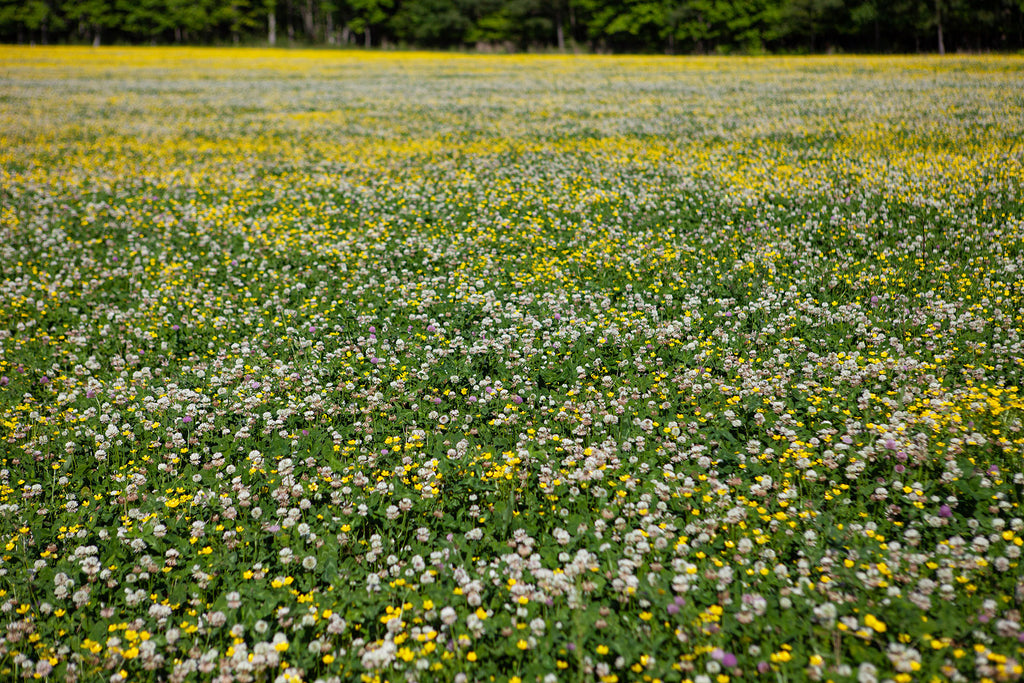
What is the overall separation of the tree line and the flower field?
6591 centimetres

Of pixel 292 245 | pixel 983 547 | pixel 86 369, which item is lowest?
pixel 983 547

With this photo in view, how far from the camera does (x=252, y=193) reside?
15.6 metres

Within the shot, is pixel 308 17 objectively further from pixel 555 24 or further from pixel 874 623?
pixel 874 623

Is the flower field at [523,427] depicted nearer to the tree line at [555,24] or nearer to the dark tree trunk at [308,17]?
the tree line at [555,24]

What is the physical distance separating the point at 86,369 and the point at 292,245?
4966 millimetres

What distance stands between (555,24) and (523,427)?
106m

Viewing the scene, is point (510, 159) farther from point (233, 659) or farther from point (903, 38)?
point (903, 38)

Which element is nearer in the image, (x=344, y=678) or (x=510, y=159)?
(x=344, y=678)

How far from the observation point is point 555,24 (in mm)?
97500

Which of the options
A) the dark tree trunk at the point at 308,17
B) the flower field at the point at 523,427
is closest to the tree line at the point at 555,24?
the dark tree trunk at the point at 308,17

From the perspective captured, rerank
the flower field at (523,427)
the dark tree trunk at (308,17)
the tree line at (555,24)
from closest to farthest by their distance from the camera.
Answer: the flower field at (523,427), the tree line at (555,24), the dark tree trunk at (308,17)

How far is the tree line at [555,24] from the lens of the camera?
6488 centimetres

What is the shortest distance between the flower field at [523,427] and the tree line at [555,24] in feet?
216

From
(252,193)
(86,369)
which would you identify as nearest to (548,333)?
(86,369)
